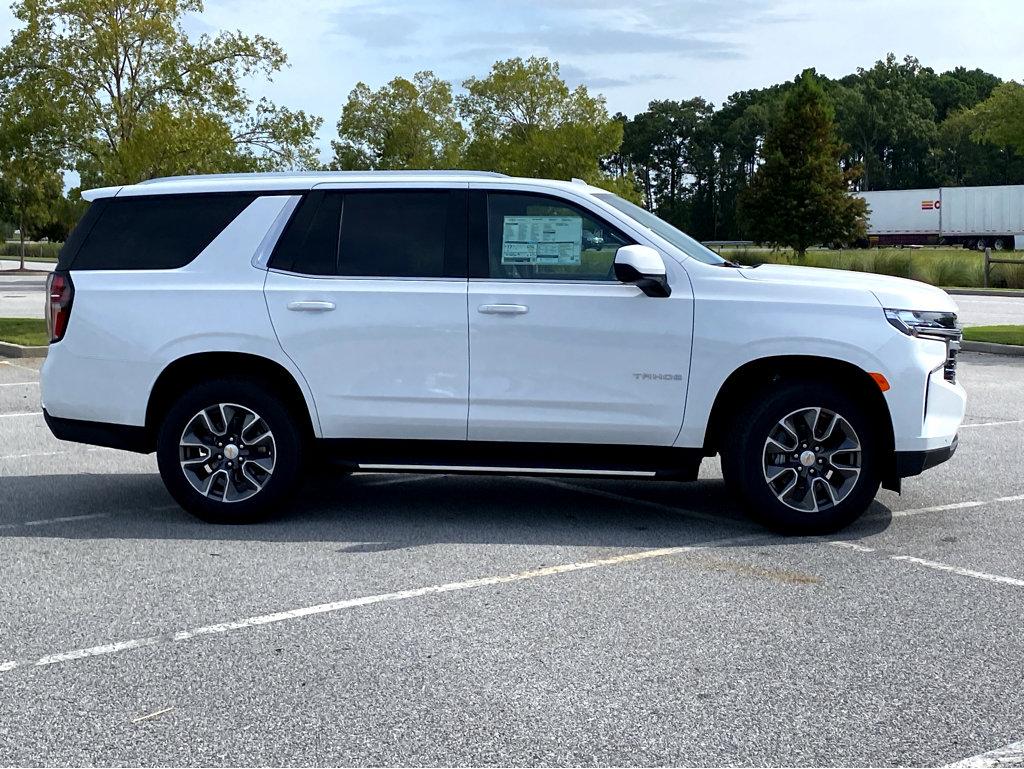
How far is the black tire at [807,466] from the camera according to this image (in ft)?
22.8

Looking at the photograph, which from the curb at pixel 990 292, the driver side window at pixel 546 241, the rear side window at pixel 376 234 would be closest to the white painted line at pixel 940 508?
the driver side window at pixel 546 241

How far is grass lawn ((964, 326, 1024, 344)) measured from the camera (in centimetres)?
1883

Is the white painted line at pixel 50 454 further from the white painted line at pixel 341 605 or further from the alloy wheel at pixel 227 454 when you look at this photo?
the white painted line at pixel 341 605

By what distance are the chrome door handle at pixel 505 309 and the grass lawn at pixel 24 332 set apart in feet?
38.0

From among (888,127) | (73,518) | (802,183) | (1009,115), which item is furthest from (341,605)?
(888,127)

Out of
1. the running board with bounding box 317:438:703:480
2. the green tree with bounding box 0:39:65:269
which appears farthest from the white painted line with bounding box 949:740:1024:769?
the green tree with bounding box 0:39:65:269

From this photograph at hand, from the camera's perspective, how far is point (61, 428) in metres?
7.52

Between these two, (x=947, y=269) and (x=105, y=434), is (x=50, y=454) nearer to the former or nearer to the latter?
(x=105, y=434)

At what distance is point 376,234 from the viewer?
7.35 meters

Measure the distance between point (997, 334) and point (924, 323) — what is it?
44.6 ft

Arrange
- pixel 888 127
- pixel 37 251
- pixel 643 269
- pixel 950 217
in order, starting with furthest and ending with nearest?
1. pixel 888 127
2. pixel 37 251
3. pixel 950 217
4. pixel 643 269

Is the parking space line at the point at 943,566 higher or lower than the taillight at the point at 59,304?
Result: lower

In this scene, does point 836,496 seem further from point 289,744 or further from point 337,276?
point 289,744

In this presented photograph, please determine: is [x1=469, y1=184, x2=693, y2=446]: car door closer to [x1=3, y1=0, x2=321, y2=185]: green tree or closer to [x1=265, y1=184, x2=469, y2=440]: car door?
[x1=265, y1=184, x2=469, y2=440]: car door
